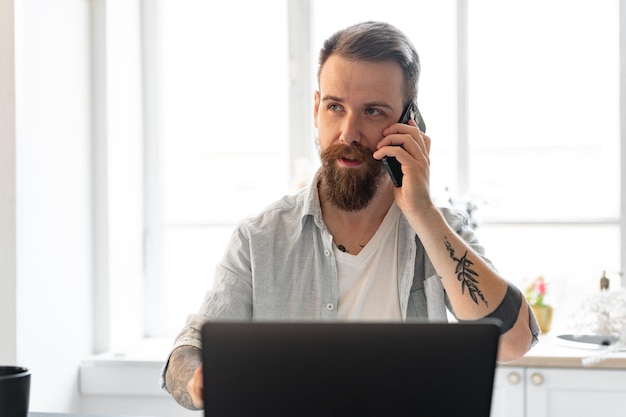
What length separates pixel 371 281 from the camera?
1572 mm

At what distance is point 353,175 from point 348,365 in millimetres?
868

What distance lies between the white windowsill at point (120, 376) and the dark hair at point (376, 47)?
5.07ft

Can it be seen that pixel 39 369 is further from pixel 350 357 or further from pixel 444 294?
pixel 350 357

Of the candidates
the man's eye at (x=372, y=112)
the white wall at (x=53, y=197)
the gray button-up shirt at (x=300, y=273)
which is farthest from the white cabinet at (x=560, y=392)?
the white wall at (x=53, y=197)

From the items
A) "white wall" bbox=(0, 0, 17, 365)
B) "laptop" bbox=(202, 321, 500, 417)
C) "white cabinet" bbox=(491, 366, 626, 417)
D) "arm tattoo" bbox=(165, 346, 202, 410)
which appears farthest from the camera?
"white cabinet" bbox=(491, 366, 626, 417)

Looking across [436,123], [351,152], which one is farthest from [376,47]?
[436,123]

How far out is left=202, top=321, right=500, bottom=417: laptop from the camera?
72cm

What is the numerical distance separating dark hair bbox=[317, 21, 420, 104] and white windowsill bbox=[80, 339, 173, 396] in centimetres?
154

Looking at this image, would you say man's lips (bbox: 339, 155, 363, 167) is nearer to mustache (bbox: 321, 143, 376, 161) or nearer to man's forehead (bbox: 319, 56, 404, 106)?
mustache (bbox: 321, 143, 376, 161)

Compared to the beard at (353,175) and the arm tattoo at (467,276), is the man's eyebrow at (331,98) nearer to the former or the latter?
the beard at (353,175)

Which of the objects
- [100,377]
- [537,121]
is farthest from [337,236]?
[537,121]

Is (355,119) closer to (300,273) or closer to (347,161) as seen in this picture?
(347,161)

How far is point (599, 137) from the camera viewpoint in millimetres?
2977

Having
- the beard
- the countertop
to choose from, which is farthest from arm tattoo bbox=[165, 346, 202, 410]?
the countertop
